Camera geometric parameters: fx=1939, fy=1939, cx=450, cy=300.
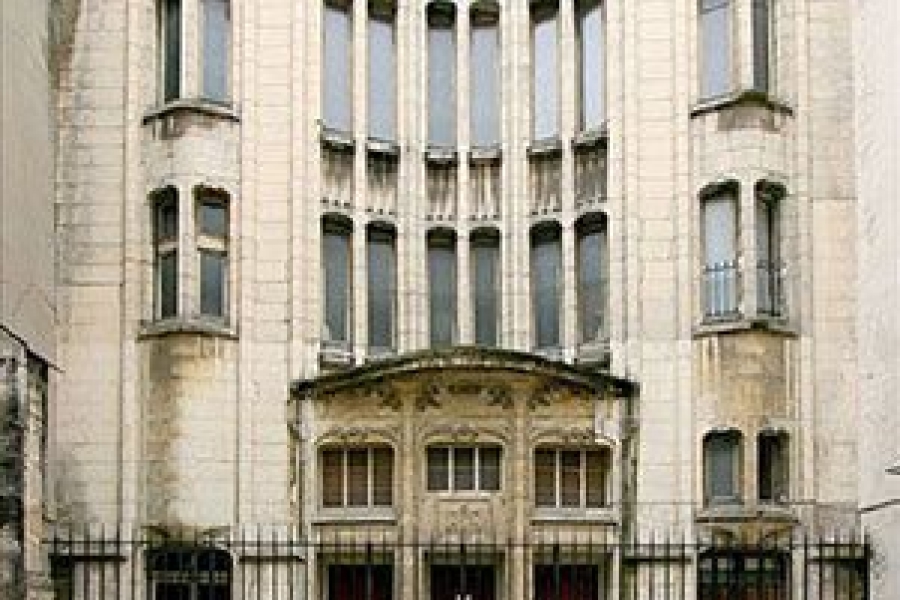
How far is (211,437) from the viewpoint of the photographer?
27.4 meters

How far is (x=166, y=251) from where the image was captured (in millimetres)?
28109

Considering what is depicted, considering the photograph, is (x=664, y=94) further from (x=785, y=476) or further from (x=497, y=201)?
(x=785, y=476)

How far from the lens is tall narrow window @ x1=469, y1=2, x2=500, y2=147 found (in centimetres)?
2983

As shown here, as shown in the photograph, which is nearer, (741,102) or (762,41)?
(741,102)

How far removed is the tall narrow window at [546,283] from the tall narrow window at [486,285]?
57 cm

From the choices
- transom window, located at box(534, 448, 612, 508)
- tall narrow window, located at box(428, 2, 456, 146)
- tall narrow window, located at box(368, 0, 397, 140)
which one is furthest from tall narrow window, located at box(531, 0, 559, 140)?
transom window, located at box(534, 448, 612, 508)

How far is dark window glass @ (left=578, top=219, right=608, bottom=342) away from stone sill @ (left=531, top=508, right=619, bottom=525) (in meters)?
2.60

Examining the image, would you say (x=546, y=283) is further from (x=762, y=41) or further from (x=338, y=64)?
(x=762, y=41)

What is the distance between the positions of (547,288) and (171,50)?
6653 mm

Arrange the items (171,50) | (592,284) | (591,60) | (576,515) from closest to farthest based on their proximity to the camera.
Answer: (576,515), (171,50), (592,284), (591,60)

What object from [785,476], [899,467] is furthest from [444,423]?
[899,467]

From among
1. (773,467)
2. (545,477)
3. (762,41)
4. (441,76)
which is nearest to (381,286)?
(441,76)

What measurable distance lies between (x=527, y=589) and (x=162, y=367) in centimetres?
606

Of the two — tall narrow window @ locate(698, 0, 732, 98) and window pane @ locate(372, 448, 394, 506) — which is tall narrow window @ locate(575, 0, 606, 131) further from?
window pane @ locate(372, 448, 394, 506)
